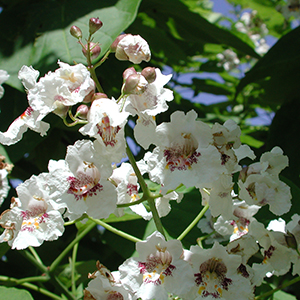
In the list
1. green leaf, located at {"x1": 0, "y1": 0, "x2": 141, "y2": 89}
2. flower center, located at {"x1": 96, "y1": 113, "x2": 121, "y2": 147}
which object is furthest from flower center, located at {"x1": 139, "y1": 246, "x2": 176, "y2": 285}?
green leaf, located at {"x1": 0, "y1": 0, "x2": 141, "y2": 89}

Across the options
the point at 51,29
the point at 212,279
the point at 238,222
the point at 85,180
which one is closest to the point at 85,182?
the point at 85,180

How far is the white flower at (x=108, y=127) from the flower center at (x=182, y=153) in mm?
101

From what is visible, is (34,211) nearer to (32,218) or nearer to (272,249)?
(32,218)

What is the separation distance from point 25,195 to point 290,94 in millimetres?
1594

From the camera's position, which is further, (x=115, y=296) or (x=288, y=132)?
(x=288, y=132)

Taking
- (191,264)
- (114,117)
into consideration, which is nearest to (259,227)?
(191,264)

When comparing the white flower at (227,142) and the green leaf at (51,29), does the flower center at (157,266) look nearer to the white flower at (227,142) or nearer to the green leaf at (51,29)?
the white flower at (227,142)

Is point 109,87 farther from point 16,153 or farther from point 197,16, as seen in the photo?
point 16,153

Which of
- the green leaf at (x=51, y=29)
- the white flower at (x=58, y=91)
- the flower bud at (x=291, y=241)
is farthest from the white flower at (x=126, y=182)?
the green leaf at (x=51, y=29)

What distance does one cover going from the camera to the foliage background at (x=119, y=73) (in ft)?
4.17

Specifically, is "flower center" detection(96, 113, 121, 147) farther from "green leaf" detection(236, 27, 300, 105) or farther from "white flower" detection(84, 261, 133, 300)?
"green leaf" detection(236, 27, 300, 105)

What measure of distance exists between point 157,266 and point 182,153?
25cm

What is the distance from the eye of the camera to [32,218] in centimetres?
84

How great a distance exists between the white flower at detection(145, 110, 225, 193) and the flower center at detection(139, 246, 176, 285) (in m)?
0.15
